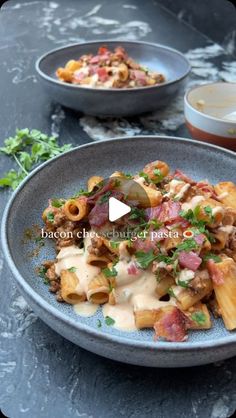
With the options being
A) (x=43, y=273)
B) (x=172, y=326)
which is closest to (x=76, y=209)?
(x=43, y=273)

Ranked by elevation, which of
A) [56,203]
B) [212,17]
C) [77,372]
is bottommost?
[212,17]

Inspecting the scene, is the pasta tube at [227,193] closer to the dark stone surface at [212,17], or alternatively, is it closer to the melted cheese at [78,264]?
the melted cheese at [78,264]

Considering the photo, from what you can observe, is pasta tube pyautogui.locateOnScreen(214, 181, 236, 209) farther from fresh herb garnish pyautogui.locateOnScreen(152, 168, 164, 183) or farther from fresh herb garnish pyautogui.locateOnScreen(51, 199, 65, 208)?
fresh herb garnish pyautogui.locateOnScreen(51, 199, 65, 208)

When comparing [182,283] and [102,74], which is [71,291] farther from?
[102,74]

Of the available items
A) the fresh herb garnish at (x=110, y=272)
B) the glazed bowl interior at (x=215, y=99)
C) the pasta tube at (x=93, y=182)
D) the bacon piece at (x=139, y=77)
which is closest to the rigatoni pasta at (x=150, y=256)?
the fresh herb garnish at (x=110, y=272)

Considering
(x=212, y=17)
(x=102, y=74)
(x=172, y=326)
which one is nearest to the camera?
(x=172, y=326)

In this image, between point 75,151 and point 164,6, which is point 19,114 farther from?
point 164,6

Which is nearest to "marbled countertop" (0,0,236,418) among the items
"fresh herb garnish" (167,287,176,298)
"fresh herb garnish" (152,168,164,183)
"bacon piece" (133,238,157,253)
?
"fresh herb garnish" (167,287,176,298)
